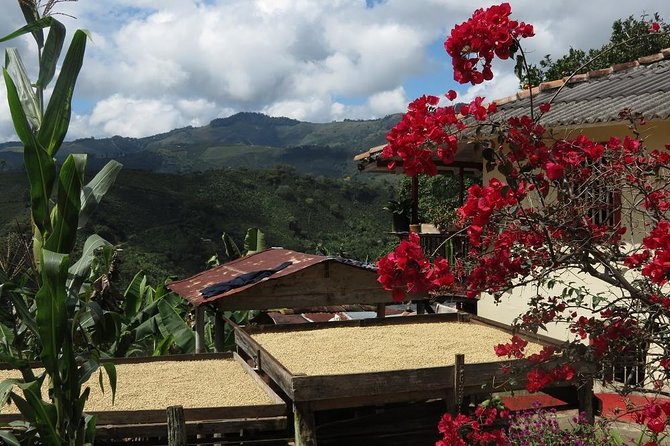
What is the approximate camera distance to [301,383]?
4.79m

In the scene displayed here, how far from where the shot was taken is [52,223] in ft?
12.3

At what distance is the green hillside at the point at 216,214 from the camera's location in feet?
119

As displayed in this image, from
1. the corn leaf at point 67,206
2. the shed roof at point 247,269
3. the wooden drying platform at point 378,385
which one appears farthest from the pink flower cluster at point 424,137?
the shed roof at point 247,269

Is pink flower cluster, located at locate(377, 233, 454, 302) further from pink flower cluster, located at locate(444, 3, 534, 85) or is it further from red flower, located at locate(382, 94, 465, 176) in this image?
pink flower cluster, located at locate(444, 3, 534, 85)

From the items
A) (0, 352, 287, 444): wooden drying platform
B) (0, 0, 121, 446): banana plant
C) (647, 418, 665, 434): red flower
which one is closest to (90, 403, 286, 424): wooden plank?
(0, 352, 287, 444): wooden drying platform

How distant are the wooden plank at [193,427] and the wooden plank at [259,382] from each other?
0.59ft

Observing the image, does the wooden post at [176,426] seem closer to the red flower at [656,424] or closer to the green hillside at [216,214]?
the red flower at [656,424]

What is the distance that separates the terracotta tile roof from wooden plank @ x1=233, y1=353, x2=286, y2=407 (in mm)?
3913

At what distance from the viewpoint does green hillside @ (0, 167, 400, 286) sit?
119 ft

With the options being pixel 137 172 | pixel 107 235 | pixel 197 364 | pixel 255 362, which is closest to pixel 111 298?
pixel 197 364

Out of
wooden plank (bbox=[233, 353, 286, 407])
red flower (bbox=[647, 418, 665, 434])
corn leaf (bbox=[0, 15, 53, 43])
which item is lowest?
wooden plank (bbox=[233, 353, 286, 407])

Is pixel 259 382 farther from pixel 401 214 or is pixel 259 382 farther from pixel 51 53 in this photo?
pixel 401 214

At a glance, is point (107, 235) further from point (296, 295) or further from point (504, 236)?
point (504, 236)

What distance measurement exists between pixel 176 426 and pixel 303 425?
2.84ft
